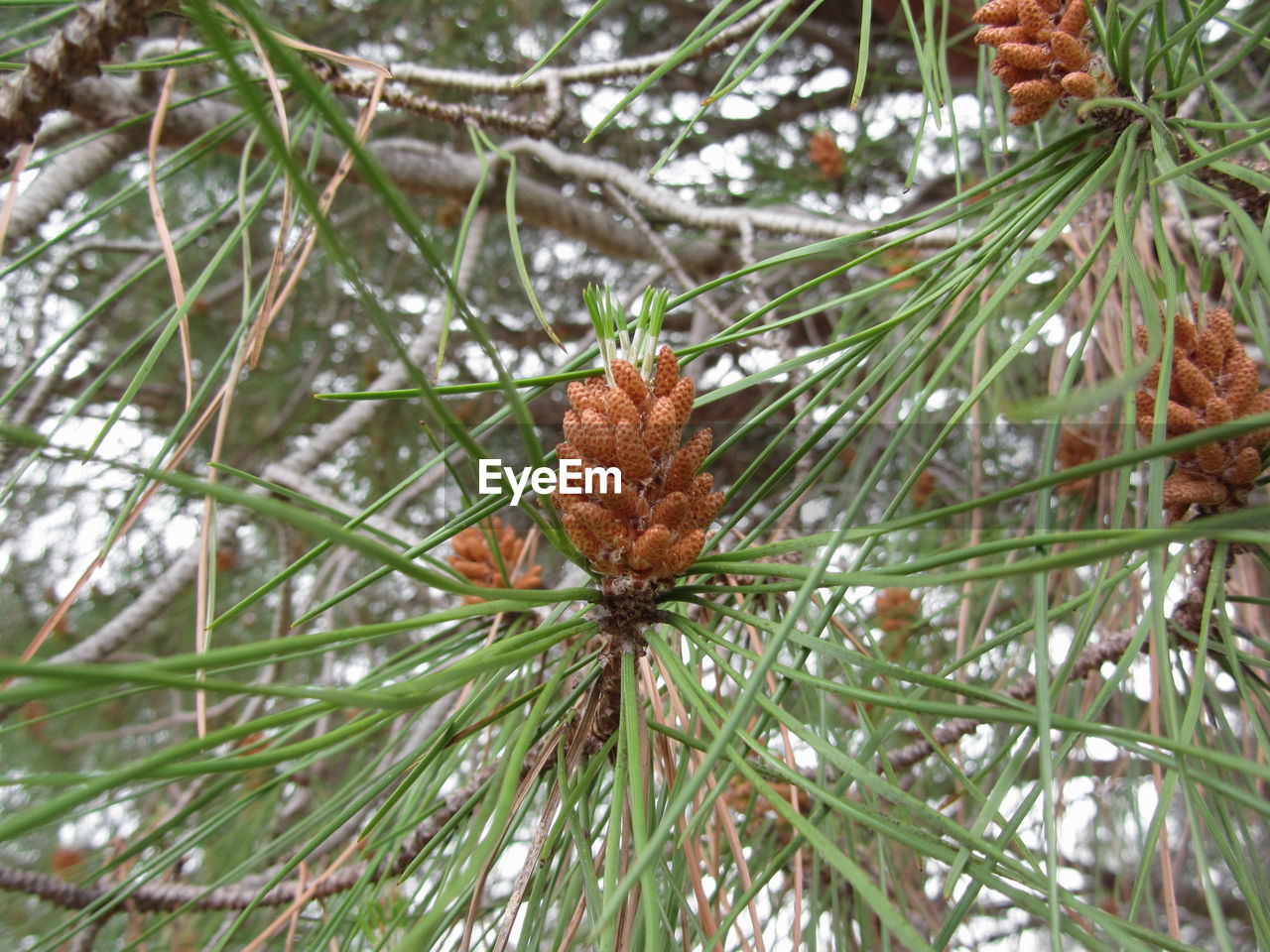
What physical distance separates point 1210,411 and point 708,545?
245 mm

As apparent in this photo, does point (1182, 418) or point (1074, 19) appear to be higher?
point (1074, 19)

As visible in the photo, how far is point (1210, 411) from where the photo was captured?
394 millimetres

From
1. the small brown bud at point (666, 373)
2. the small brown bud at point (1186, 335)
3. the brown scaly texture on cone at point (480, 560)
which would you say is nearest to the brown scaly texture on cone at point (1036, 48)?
the small brown bud at point (1186, 335)

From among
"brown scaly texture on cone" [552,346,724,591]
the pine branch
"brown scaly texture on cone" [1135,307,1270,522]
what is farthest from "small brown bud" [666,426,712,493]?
the pine branch

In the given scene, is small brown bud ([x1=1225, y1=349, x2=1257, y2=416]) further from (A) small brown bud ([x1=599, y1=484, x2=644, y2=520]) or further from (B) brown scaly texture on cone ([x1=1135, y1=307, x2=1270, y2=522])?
(A) small brown bud ([x1=599, y1=484, x2=644, y2=520])

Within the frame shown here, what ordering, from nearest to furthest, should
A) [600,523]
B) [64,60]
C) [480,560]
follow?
[600,523] → [64,60] → [480,560]

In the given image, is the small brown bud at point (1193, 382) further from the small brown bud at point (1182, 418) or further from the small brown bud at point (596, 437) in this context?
the small brown bud at point (596, 437)

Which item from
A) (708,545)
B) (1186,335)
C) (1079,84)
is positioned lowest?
(708,545)

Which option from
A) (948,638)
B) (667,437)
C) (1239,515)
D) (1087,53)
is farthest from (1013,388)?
(1239,515)

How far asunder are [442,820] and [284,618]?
23.0 inches

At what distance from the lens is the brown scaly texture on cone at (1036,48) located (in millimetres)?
410

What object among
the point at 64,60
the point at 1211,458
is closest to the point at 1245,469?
the point at 1211,458

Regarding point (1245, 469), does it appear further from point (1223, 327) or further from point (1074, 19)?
point (1074, 19)

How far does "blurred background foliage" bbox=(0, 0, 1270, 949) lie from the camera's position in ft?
0.94
